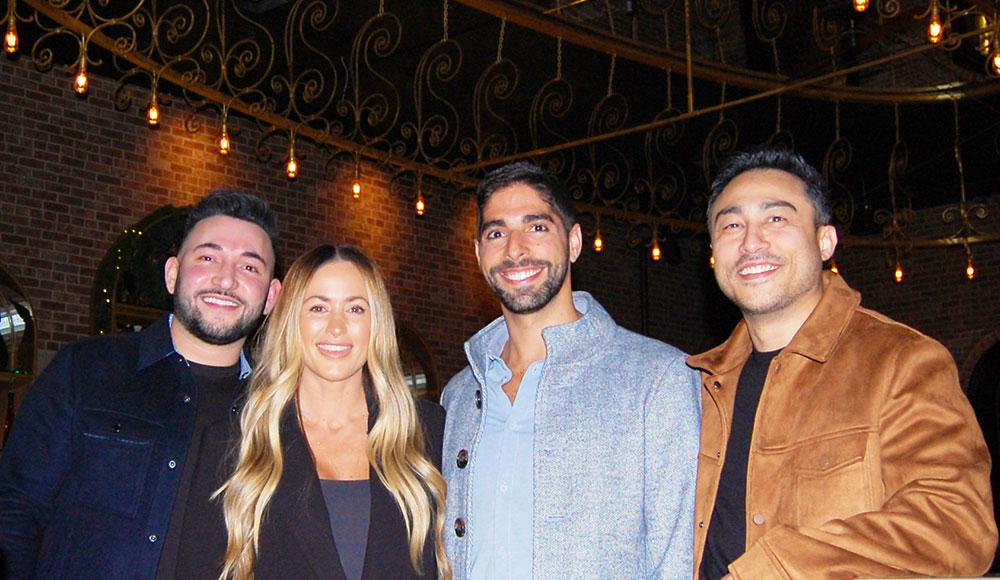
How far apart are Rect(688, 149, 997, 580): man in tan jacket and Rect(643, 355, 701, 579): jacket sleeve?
33 millimetres

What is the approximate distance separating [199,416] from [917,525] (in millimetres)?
1909

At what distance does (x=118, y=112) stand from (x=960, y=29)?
607cm

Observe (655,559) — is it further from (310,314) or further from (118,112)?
(118,112)

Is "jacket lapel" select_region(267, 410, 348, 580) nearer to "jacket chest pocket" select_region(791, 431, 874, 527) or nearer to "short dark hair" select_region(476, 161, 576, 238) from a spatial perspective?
"short dark hair" select_region(476, 161, 576, 238)

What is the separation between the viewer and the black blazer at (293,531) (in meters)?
2.70

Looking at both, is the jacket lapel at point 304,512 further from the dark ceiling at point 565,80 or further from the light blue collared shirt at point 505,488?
the dark ceiling at point 565,80

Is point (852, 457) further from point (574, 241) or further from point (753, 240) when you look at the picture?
point (574, 241)

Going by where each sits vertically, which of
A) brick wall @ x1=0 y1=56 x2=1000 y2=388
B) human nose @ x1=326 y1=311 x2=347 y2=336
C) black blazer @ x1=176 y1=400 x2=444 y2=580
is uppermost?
brick wall @ x1=0 y1=56 x2=1000 y2=388

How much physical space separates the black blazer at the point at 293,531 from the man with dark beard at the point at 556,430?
7.6 inches

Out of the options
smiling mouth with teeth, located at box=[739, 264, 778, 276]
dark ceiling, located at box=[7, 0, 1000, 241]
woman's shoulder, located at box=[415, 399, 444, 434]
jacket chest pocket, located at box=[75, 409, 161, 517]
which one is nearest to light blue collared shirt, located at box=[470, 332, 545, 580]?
woman's shoulder, located at box=[415, 399, 444, 434]

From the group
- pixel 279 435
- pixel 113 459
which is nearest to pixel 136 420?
pixel 113 459

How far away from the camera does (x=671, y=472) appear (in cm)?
265

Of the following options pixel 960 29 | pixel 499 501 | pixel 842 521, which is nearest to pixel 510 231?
pixel 499 501

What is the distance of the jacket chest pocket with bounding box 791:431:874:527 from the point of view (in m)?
2.29
